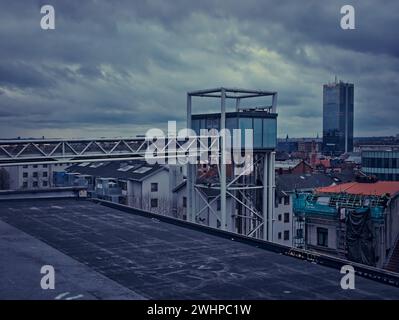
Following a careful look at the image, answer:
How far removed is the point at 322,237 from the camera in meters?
33.1

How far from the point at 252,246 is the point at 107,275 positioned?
23.3 ft

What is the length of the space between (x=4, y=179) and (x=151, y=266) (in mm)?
87699

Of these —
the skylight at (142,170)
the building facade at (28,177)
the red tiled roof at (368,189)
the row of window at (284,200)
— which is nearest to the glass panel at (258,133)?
the red tiled roof at (368,189)

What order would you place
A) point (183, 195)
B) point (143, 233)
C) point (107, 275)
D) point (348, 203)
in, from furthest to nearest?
point (183, 195)
point (348, 203)
point (143, 233)
point (107, 275)

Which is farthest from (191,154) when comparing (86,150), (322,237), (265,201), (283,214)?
(283,214)

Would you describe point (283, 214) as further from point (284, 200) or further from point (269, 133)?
point (269, 133)

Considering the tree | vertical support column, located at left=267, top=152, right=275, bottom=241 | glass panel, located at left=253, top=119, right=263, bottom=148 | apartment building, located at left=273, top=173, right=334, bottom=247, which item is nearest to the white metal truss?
glass panel, located at left=253, top=119, right=263, bottom=148

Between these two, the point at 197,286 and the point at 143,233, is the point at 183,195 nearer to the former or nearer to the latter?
the point at 143,233

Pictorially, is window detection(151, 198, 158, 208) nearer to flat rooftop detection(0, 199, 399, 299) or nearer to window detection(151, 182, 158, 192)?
window detection(151, 182, 158, 192)

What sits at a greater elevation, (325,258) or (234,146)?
(234,146)

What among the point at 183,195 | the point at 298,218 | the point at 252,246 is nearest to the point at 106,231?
the point at 252,246

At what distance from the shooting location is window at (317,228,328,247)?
108 feet

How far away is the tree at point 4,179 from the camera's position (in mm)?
93375
